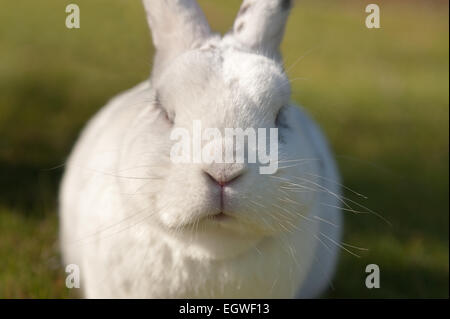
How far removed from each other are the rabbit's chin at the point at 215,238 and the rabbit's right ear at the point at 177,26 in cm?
104

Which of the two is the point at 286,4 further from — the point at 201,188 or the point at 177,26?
the point at 201,188

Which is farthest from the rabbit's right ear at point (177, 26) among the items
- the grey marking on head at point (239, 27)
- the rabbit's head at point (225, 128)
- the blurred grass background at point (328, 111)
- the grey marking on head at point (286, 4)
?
the grey marking on head at point (286, 4)

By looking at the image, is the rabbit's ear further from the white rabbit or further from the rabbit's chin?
the rabbit's chin

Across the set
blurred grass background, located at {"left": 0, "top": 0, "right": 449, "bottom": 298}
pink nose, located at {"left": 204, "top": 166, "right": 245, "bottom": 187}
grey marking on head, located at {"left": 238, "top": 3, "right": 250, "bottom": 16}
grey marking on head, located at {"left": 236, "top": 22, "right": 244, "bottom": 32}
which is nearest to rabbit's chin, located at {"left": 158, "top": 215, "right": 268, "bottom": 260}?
pink nose, located at {"left": 204, "top": 166, "right": 245, "bottom": 187}

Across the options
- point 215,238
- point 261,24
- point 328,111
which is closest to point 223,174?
point 215,238

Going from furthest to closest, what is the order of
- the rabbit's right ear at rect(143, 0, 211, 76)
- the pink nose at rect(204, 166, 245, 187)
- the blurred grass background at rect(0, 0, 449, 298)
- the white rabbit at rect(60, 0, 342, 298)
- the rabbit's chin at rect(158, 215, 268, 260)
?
the blurred grass background at rect(0, 0, 449, 298), the rabbit's right ear at rect(143, 0, 211, 76), the rabbit's chin at rect(158, 215, 268, 260), the white rabbit at rect(60, 0, 342, 298), the pink nose at rect(204, 166, 245, 187)

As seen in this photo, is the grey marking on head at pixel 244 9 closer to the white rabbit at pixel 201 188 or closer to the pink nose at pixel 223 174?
the white rabbit at pixel 201 188

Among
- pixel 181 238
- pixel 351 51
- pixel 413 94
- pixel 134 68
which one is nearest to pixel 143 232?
pixel 181 238

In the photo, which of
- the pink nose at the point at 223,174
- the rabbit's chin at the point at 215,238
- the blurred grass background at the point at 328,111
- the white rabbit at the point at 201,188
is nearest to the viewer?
the pink nose at the point at 223,174

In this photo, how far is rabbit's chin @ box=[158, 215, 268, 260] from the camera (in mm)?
3363

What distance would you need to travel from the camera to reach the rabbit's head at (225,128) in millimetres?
3178

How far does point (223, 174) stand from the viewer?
122 inches

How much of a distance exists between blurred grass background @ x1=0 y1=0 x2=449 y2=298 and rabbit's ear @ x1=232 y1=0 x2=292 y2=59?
22 cm

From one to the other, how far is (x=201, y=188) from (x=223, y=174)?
12 cm
